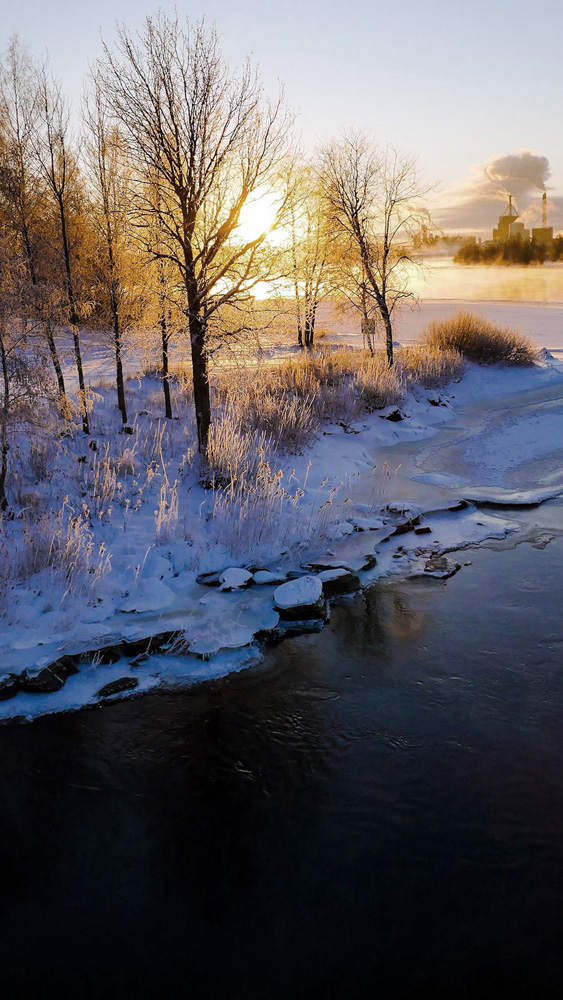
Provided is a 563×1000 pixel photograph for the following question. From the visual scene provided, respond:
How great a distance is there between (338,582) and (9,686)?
12.5 feet

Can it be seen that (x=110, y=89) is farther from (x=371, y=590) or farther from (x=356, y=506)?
(x=371, y=590)

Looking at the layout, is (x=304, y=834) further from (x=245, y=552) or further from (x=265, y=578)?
(x=245, y=552)

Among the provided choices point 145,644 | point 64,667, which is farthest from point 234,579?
point 64,667

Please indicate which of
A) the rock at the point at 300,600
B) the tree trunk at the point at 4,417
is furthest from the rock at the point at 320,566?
the tree trunk at the point at 4,417

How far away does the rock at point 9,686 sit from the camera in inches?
236

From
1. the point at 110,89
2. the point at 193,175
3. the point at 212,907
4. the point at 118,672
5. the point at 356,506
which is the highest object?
the point at 110,89

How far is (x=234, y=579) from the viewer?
8.01m

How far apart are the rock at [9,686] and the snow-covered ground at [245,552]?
0.13 feet

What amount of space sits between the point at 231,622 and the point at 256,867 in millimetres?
3188

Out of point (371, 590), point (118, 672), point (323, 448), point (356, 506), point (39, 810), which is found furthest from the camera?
point (323, 448)

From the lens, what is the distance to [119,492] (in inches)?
374

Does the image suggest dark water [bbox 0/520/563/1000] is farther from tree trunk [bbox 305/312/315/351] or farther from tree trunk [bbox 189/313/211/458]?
tree trunk [bbox 305/312/315/351]

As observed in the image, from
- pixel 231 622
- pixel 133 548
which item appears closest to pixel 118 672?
pixel 231 622

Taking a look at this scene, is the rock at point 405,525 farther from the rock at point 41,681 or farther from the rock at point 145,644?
the rock at point 41,681
